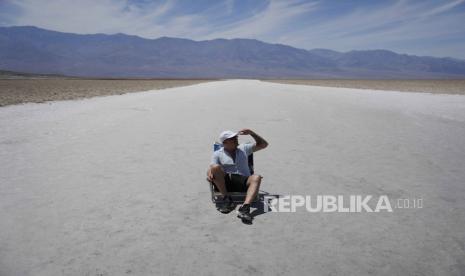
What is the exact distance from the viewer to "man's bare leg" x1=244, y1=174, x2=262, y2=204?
16.2 ft

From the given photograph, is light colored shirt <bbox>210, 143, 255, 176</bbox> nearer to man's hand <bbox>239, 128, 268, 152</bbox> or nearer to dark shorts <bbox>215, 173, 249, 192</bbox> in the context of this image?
dark shorts <bbox>215, 173, 249, 192</bbox>

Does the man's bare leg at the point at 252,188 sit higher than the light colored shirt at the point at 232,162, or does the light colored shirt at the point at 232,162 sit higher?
the light colored shirt at the point at 232,162

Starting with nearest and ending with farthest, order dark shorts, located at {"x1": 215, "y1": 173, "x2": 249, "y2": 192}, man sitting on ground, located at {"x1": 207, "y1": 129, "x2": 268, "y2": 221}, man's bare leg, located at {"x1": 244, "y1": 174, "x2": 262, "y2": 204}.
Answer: man's bare leg, located at {"x1": 244, "y1": 174, "x2": 262, "y2": 204}, man sitting on ground, located at {"x1": 207, "y1": 129, "x2": 268, "y2": 221}, dark shorts, located at {"x1": 215, "y1": 173, "x2": 249, "y2": 192}

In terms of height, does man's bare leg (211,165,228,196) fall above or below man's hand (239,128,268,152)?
below

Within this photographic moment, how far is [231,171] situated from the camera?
5383 mm

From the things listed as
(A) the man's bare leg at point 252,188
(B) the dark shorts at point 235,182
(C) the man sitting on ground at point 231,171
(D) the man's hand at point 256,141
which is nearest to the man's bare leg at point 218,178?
(C) the man sitting on ground at point 231,171

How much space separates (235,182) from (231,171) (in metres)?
0.16

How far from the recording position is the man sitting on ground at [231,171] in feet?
16.8

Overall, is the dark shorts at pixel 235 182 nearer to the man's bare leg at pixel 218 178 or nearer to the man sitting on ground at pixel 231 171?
the man sitting on ground at pixel 231 171

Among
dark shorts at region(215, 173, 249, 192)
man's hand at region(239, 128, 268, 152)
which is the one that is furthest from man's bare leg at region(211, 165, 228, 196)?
man's hand at region(239, 128, 268, 152)

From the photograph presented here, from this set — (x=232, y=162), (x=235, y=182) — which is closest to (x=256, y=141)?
(x=232, y=162)

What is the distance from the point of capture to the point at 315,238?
421 centimetres

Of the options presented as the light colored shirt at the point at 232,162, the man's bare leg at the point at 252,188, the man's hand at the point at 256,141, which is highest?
the man's hand at the point at 256,141

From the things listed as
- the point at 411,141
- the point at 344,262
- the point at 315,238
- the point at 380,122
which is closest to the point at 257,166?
the point at 315,238
